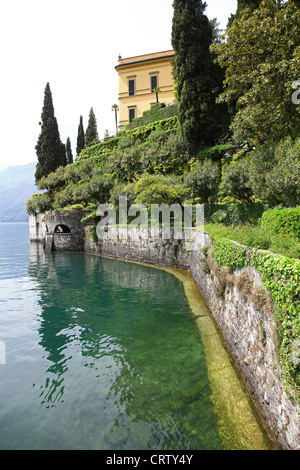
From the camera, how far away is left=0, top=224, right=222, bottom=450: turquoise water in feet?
18.0

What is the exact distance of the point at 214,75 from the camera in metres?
29.7

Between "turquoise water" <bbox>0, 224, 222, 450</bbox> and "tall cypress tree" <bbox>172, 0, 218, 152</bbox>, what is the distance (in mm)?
20554

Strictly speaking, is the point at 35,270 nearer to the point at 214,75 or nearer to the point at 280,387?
the point at 280,387

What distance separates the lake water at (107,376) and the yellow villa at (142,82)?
42.8 metres

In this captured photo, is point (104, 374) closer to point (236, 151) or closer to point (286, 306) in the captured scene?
point (286, 306)

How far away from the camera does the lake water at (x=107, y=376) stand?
541cm

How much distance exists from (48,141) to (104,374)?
51.2 metres

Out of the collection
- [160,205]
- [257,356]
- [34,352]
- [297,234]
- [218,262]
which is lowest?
[34,352]

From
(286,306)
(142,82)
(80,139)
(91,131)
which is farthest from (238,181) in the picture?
(91,131)

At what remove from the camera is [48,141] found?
50750 mm

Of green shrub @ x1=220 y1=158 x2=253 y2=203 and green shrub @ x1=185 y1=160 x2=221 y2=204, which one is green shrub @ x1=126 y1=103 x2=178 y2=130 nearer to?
green shrub @ x1=185 y1=160 x2=221 y2=204

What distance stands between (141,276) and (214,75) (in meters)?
24.0

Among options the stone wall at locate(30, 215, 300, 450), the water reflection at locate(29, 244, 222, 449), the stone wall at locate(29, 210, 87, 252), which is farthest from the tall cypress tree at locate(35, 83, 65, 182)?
the stone wall at locate(30, 215, 300, 450)

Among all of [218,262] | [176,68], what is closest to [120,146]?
[176,68]
